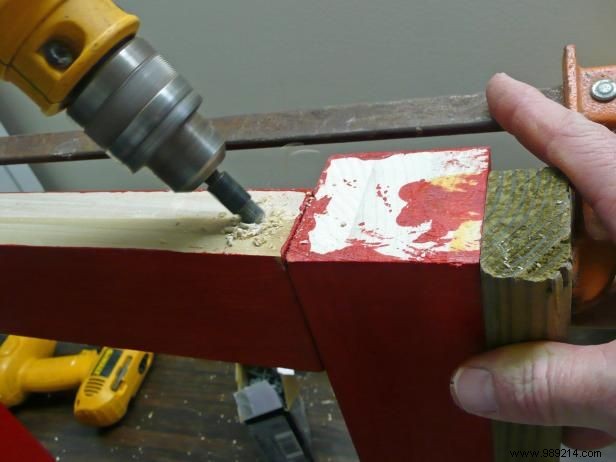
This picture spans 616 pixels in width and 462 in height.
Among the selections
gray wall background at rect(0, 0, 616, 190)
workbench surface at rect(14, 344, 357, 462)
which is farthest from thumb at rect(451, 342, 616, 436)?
workbench surface at rect(14, 344, 357, 462)

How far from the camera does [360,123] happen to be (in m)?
0.82

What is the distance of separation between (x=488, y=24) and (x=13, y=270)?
1243 millimetres

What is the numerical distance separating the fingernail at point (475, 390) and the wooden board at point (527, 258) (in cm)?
3

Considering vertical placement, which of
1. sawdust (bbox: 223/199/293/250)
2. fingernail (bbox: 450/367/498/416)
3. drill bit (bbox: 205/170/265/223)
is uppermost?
drill bit (bbox: 205/170/265/223)

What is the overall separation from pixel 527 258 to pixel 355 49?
1.19 metres

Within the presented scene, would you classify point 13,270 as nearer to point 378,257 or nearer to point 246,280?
point 246,280

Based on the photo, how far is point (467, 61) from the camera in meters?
1.39

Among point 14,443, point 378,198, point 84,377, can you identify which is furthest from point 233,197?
point 84,377

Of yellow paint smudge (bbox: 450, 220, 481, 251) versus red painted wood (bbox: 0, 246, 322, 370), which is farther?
red painted wood (bbox: 0, 246, 322, 370)

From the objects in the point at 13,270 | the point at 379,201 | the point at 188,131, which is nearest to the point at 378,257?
the point at 379,201

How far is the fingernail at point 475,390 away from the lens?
17.7 inches

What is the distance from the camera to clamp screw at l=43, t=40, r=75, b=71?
17.3 inches

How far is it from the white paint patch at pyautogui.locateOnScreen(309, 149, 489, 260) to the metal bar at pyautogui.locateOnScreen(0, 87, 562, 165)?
26 cm

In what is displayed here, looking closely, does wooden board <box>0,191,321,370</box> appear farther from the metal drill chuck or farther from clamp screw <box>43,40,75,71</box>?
clamp screw <box>43,40,75,71</box>
